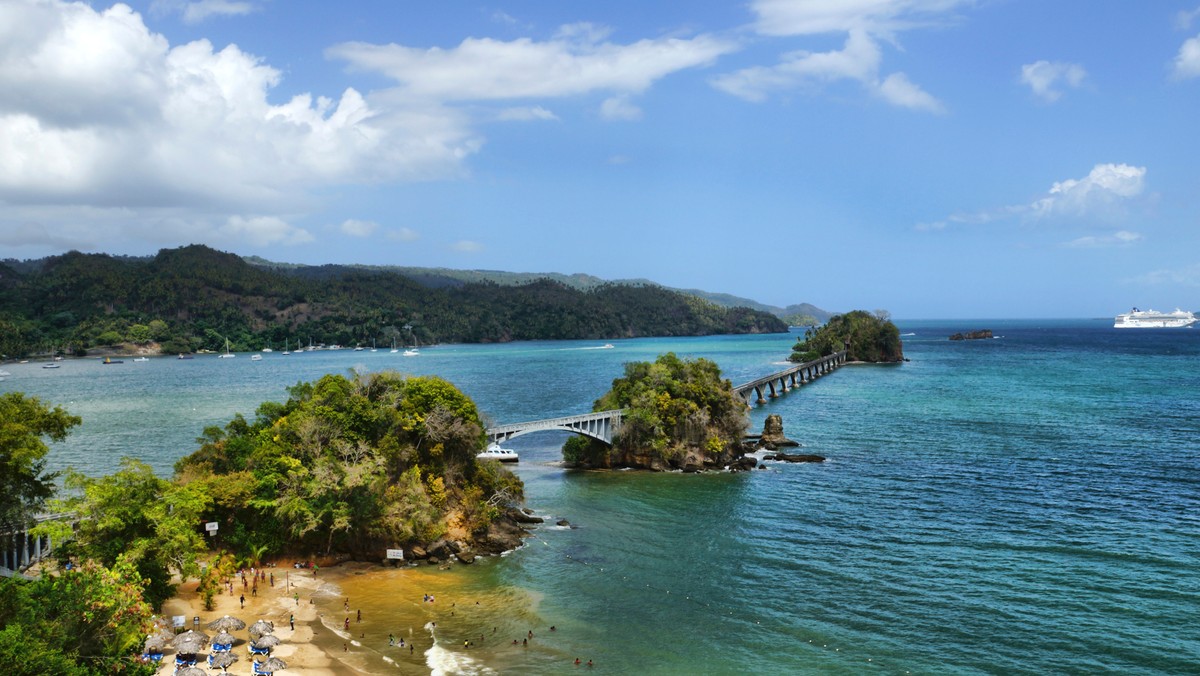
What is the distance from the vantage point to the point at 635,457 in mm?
84062

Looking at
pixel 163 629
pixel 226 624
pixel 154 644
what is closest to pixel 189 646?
pixel 154 644

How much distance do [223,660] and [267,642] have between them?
2174 mm

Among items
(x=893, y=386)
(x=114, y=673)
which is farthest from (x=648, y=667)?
(x=893, y=386)

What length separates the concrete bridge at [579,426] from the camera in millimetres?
77438

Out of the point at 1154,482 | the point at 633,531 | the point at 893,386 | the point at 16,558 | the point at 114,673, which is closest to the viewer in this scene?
the point at 114,673

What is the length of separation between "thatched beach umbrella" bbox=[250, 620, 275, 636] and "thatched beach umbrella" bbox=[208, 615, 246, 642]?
93 cm

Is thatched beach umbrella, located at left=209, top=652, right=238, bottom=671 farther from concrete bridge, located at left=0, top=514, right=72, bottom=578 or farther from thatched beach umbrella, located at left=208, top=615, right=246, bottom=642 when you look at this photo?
concrete bridge, located at left=0, top=514, right=72, bottom=578

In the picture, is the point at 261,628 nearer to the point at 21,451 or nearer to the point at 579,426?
the point at 21,451

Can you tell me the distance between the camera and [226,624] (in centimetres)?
3906

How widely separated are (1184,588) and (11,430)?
6479cm

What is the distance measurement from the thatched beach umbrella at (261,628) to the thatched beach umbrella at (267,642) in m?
0.80

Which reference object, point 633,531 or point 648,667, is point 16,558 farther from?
point 633,531

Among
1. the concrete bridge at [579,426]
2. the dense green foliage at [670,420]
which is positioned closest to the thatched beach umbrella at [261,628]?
the concrete bridge at [579,426]

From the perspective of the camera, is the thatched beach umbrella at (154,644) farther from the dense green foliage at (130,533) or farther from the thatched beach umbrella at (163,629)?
the dense green foliage at (130,533)
